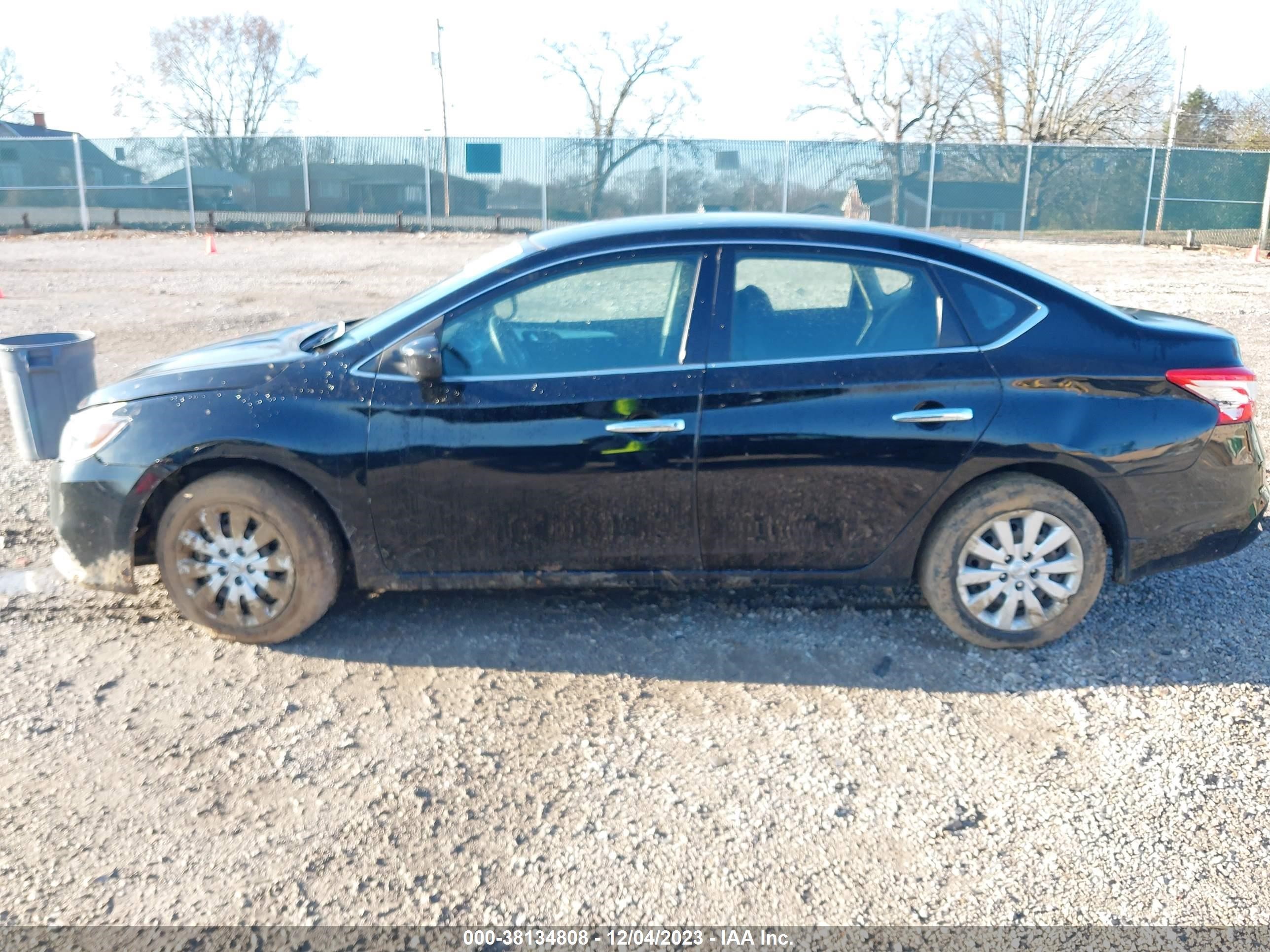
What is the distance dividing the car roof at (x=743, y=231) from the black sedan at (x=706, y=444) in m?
0.02

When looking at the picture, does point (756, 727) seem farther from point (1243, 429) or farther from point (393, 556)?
point (1243, 429)

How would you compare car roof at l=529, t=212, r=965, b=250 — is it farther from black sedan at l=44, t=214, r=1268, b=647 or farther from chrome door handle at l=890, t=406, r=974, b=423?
chrome door handle at l=890, t=406, r=974, b=423

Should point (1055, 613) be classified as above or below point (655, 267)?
below

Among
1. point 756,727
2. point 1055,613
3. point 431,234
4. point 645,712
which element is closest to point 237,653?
point 645,712

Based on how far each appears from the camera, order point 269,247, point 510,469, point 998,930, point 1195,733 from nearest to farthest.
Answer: point 998,930 < point 1195,733 < point 510,469 < point 269,247

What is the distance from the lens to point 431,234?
30359mm

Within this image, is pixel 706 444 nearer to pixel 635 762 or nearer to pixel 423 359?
pixel 423 359

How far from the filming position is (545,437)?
4293mm

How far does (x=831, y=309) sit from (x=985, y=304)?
24.3 inches

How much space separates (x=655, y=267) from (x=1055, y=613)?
2.15m

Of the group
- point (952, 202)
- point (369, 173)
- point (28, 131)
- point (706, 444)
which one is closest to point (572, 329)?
point (706, 444)

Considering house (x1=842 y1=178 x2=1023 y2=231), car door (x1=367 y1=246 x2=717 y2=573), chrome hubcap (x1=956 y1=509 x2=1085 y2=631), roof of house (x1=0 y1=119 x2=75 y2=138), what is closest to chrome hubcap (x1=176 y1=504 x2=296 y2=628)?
car door (x1=367 y1=246 x2=717 y2=573)

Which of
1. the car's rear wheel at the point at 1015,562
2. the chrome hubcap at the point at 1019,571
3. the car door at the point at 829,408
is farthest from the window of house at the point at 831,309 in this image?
the chrome hubcap at the point at 1019,571

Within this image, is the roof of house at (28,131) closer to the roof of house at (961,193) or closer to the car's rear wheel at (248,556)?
the roof of house at (961,193)
